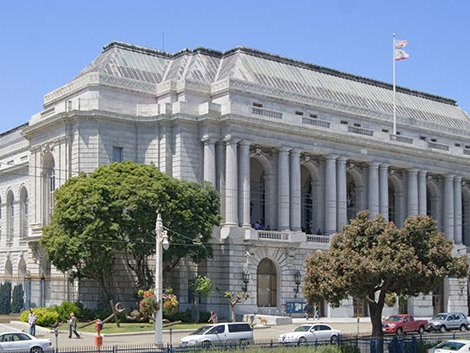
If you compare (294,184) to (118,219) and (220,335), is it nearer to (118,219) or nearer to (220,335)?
(118,219)

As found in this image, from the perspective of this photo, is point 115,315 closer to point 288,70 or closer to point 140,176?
point 140,176

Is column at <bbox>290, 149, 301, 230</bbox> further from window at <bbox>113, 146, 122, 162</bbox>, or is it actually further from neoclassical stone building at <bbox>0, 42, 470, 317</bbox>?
window at <bbox>113, 146, 122, 162</bbox>

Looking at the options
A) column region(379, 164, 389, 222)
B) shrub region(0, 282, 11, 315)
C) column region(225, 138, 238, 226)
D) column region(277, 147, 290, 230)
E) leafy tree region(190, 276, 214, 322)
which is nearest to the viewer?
leafy tree region(190, 276, 214, 322)

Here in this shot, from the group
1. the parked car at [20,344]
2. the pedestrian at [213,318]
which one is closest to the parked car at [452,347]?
the parked car at [20,344]

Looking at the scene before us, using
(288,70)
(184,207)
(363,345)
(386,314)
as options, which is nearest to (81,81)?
(184,207)

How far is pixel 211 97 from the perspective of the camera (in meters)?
82.8

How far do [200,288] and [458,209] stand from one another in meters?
39.5

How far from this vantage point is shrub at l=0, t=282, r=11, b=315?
8531 cm

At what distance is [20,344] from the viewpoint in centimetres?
4566

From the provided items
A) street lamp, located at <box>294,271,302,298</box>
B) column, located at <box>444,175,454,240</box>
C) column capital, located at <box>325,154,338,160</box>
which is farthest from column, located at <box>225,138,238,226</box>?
column, located at <box>444,175,454,240</box>

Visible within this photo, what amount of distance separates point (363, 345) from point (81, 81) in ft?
146

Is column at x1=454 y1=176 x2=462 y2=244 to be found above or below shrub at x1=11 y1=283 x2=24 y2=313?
above

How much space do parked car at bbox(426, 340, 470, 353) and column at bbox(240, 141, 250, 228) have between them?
36.7 m

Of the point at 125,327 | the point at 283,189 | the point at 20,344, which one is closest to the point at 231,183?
the point at 283,189
